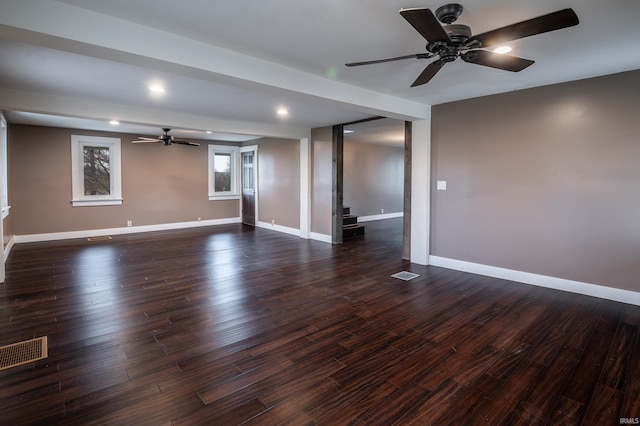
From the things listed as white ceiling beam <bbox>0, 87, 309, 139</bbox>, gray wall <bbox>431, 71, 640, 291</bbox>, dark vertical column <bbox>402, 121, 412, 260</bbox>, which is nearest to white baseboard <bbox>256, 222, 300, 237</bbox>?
white ceiling beam <bbox>0, 87, 309, 139</bbox>

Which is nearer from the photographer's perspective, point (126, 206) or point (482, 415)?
point (482, 415)

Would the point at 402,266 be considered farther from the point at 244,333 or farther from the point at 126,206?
the point at 126,206

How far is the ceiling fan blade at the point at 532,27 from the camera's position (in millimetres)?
1793

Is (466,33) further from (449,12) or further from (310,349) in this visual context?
(310,349)

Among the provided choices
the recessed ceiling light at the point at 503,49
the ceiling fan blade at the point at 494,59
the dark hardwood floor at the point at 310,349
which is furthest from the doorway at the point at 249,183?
the ceiling fan blade at the point at 494,59

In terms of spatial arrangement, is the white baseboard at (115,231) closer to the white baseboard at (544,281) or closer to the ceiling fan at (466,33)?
the white baseboard at (544,281)

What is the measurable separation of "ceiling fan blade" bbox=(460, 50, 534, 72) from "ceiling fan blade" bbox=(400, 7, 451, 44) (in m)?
0.30

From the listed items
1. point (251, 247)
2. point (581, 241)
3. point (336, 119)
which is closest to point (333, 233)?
point (251, 247)

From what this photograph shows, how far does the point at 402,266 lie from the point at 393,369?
9.51 feet

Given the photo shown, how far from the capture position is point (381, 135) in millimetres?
8445

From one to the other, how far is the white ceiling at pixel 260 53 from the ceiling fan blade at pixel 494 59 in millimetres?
252

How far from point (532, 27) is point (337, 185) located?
4970 mm

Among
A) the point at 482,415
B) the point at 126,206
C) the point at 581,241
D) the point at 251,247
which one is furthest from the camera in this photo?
the point at 126,206

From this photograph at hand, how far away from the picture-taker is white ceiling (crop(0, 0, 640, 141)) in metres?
2.22
